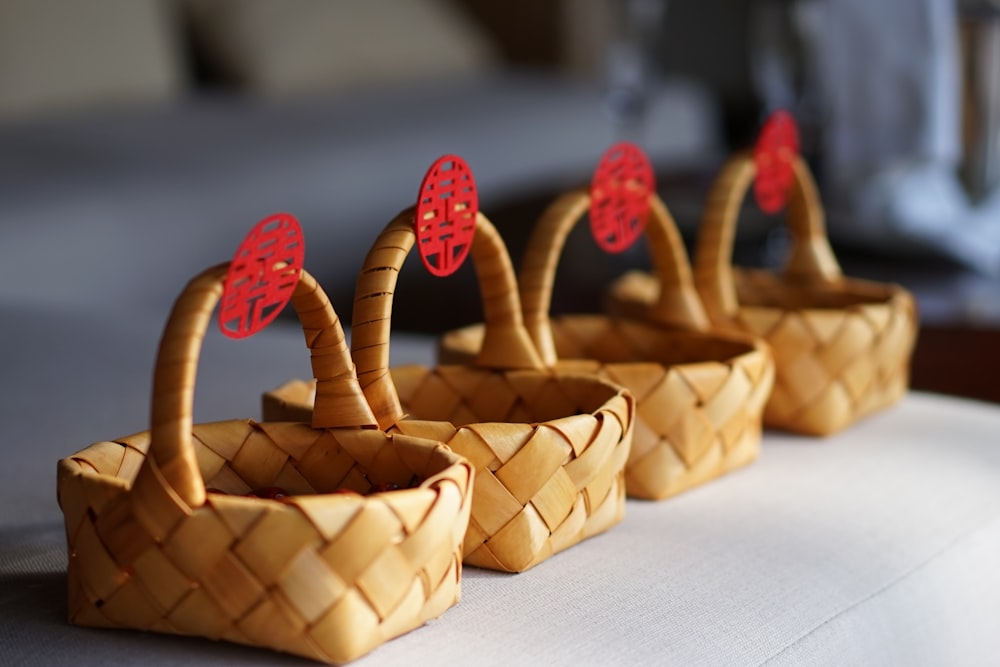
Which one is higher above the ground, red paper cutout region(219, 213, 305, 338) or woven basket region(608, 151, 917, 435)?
red paper cutout region(219, 213, 305, 338)

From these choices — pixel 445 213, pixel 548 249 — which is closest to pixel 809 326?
pixel 548 249

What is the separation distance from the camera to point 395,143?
2.24 m

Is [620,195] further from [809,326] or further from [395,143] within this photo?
[395,143]

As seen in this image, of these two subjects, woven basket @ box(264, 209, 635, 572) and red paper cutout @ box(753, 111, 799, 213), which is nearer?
woven basket @ box(264, 209, 635, 572)

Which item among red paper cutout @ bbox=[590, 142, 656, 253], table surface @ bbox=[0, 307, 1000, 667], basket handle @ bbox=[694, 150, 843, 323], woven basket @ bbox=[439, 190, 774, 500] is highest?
red paper cutout @ bbox=[590, 142, 656, 253]

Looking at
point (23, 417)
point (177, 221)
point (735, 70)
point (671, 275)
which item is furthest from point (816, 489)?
point (735, 70)

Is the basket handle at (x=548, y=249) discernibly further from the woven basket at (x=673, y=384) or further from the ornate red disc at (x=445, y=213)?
the ornate red disc at (x=445, y=213)

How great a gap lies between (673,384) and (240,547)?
33 centimetres

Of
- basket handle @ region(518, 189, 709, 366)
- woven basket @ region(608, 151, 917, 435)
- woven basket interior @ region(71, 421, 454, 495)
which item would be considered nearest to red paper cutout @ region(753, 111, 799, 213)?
woven basket @ region(608, 151, 917, 435)

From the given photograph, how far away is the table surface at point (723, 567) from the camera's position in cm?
59

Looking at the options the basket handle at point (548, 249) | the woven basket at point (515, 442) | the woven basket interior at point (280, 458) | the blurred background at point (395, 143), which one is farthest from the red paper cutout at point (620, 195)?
the blurred background at point (395, 143)

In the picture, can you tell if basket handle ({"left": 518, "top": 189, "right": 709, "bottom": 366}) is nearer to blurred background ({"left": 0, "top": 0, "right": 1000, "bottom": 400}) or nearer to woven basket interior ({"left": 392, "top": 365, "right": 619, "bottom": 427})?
woven basket interior ({"left": 392, "top": 365, "right": 619, "bottom": 427})

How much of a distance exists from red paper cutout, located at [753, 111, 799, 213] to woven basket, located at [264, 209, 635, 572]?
36 centimetres

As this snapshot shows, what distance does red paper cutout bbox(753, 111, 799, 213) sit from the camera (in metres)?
1.02
